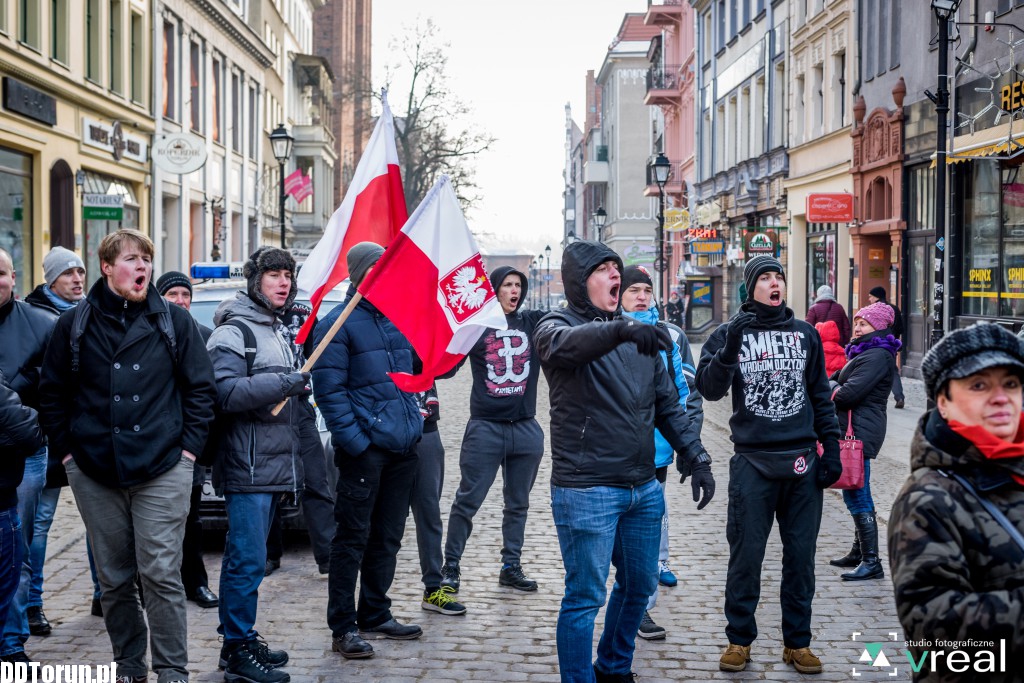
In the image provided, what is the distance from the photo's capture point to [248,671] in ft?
17.6

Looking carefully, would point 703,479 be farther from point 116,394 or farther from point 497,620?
point 116,394

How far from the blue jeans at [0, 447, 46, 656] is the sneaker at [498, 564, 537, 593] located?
107 inches

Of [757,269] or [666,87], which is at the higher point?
[666,87]

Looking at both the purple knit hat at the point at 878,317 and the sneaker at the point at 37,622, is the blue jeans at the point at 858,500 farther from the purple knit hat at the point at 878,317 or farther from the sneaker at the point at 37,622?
the sneaker at the point at 37,622

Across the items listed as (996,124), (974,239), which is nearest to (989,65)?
(996,124)

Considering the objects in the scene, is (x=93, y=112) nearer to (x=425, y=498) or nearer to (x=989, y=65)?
(x=989, y=65)

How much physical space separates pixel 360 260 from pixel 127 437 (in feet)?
5.62

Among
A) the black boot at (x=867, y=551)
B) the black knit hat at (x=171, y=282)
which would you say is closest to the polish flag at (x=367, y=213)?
the black knit hat at (x=171, y=282)

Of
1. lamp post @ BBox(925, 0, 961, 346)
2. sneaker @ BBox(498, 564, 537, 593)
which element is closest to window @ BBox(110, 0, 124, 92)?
lamp post @ BBox(925, 0, 961, 346)

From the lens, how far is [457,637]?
6.23m

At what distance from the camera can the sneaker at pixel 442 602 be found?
667 centimetres

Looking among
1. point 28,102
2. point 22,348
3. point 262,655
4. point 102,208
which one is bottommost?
point 262,655

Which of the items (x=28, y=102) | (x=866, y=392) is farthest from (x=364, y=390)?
(x=28, y=102)

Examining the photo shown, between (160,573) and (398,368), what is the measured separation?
163 cm
